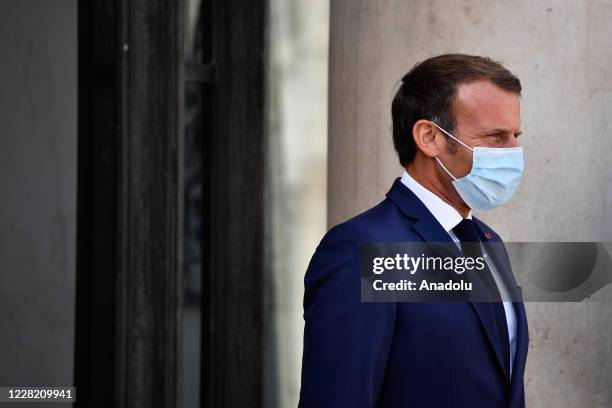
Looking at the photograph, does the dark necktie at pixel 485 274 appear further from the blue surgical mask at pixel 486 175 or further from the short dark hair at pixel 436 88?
the short dark hair at pixel 436 88

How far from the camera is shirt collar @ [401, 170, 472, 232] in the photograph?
2.78 metres

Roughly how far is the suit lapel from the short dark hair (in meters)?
0.18

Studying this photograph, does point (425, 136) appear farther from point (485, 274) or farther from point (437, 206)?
point (485, 274)

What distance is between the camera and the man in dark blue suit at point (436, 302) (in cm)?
244

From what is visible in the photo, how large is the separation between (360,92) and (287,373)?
160cm

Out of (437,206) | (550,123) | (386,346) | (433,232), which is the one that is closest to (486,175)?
(437,206)

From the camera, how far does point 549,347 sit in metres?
3.99

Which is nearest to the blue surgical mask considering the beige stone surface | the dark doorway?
the beige stone surface

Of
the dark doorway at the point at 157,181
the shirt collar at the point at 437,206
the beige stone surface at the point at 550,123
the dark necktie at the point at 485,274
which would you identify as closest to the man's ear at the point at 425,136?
the shirt collar at the point at 437,206

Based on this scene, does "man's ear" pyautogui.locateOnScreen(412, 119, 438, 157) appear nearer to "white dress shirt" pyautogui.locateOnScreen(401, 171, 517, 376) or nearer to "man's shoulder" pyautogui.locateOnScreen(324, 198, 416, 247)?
"white dress shirt" pyautogui.locateOnScreen(401, 171, 517, 376)

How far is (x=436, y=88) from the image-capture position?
2828 millimetres

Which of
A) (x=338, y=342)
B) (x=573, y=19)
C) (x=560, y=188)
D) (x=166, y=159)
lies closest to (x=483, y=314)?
(x=338, y=342)

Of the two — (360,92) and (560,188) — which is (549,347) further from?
(360,92)

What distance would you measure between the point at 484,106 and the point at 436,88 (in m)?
0.15
